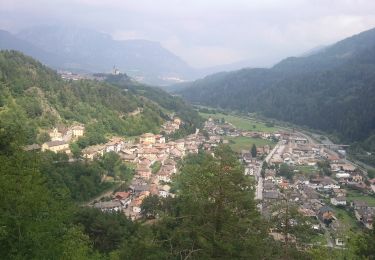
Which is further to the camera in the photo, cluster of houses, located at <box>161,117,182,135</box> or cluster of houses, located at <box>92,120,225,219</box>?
cluster of houses, located at <box>161,117,182,135</box>

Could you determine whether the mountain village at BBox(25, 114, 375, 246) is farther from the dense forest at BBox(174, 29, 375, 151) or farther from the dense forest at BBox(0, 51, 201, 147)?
the dense forest at BBox(174, 29, 375, 151)

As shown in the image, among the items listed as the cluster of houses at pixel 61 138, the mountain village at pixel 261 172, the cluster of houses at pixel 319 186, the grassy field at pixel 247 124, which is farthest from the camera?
the grassy field at pixel 247 124

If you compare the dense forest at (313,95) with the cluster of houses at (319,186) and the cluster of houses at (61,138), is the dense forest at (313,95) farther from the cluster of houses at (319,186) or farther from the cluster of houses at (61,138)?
the cluster of houses at (61,138)

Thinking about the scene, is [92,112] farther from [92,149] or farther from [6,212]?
[6,212]

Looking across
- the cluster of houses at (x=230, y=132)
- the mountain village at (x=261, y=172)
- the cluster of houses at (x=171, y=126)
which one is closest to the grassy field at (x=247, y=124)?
the cluster of houses at (x=230, y=132)

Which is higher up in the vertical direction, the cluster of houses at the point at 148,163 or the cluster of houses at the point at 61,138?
the cluster of houses at the point at 61,138

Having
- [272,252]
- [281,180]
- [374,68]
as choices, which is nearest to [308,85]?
[374,68]

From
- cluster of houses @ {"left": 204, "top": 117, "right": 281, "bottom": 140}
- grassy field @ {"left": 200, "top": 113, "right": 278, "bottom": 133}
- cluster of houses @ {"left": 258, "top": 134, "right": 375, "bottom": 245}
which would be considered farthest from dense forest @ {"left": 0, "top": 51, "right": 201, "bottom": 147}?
grassy field @ {"left": 200, "top": 113, "right": 278, "bottom": 133}

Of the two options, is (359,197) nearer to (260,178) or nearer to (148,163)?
(260,178)
